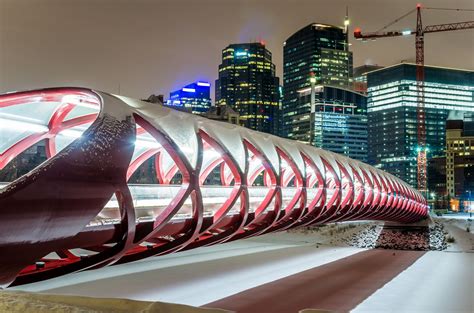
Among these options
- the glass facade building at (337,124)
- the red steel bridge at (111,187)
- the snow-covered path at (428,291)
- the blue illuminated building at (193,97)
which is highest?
the blue illuminated building at (193,97)

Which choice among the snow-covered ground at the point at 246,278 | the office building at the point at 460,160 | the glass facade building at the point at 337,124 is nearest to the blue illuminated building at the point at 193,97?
the glass facade building at the point at 337,124

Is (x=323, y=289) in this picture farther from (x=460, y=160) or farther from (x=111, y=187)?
(x=460, y=160)

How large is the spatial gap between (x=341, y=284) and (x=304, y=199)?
4.01 m

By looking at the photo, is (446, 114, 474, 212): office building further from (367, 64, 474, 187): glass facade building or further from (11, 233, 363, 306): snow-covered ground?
(11, 233, 363, 306): snow-covered ground

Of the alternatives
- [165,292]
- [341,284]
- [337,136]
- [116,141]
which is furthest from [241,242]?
[337,136]

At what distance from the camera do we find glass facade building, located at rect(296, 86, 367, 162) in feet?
581

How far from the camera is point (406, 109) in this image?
180 meters

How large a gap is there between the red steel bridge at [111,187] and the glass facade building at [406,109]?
531 feet

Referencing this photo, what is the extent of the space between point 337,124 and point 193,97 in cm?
5098

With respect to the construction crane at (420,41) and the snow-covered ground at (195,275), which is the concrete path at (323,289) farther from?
the construction crane at (420,41)

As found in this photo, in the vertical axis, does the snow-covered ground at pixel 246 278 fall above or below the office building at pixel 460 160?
below

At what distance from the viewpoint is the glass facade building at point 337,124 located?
177125mm

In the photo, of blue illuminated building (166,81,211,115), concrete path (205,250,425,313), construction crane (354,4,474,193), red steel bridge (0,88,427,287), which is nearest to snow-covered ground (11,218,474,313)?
concrete path (205,250,425,313)

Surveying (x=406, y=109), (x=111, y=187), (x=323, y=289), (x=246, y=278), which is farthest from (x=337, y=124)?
(x=111, y=187)
